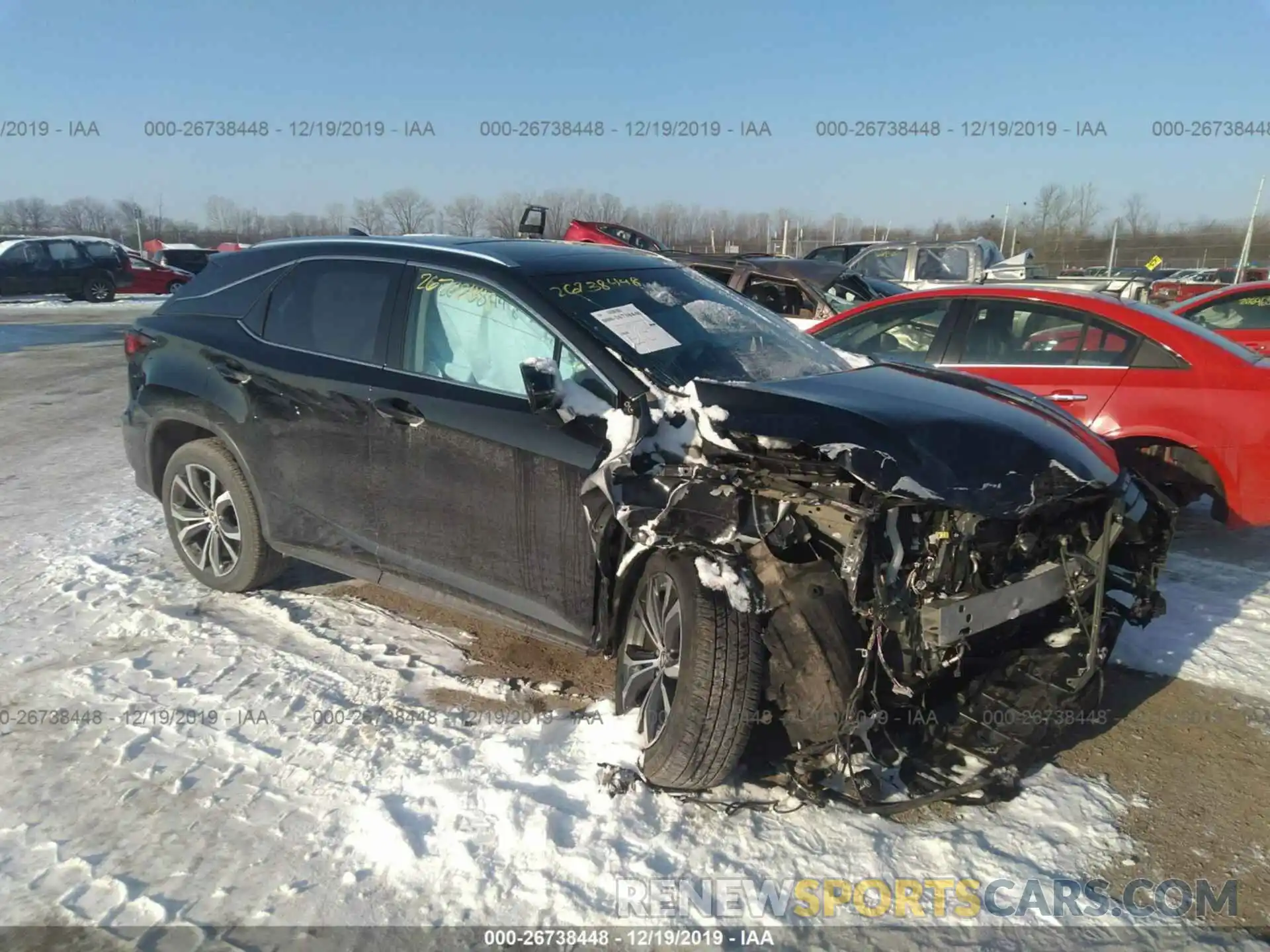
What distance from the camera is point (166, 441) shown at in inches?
193

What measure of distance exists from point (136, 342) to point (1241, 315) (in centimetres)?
1054

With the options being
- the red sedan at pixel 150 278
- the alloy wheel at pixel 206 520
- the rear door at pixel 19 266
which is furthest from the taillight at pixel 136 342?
the rear door at pixel 19 266

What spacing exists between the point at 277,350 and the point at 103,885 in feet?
8.05

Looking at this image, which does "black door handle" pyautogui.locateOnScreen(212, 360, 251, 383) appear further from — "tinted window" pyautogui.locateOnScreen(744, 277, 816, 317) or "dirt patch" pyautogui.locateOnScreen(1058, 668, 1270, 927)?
"tinted window" pyautogui.locateOnScreen(744, 277, 816, 317)

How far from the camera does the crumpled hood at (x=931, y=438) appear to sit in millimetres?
2871

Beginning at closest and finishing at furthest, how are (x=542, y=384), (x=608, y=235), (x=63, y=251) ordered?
1. (x=542, y=384)
2. (x=608, y=235)
3. (x=63, y=251)

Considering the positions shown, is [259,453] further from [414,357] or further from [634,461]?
[634,461]

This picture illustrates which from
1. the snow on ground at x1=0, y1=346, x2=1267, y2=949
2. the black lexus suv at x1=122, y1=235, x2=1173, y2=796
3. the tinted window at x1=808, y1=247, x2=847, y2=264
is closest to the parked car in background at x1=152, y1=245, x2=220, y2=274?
the tinted window at x1=808, y1=247, x2=847, y2=264

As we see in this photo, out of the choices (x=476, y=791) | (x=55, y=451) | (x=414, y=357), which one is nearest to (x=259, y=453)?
(x=414, y=357)

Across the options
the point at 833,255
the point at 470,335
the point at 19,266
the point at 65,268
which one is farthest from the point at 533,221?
the point at 19,266

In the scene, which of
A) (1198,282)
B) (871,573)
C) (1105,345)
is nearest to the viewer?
(871,573)

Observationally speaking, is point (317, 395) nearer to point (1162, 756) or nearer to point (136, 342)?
point (136, 342)

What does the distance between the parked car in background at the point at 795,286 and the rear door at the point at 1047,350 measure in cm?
463

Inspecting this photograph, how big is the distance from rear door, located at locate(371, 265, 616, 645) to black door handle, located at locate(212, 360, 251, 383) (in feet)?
3.07
